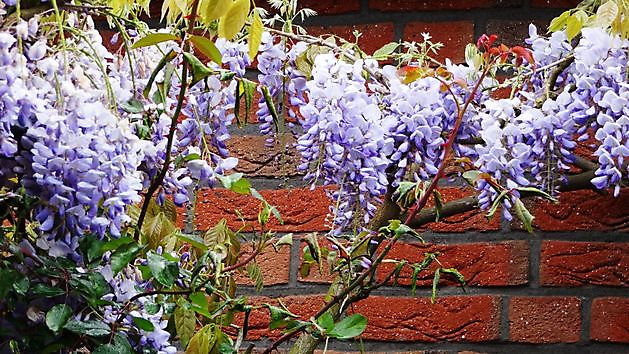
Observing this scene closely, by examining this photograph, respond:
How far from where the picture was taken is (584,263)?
122 cm

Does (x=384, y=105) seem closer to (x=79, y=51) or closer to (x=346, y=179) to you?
(x=346, y=179)

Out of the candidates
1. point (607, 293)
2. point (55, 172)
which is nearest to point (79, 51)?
point (55, 172)

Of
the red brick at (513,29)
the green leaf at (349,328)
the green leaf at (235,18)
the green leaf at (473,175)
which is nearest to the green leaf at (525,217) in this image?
the green leaf at (473,175)

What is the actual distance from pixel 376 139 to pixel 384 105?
0.07m

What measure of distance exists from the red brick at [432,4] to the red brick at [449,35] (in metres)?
0.02

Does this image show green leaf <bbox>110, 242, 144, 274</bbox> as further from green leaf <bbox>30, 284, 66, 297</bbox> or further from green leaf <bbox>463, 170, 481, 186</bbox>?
green leaf <bbox>463, 170, 481, 186</bbox>

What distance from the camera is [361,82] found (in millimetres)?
877

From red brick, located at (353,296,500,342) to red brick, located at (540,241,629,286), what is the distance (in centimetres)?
7

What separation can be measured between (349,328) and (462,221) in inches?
17.6

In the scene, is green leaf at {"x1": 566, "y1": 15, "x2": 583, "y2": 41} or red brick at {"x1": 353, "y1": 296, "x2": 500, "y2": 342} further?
red brick at {"x1": 353, "y1": 296, "x2": 500, "y2": 342}

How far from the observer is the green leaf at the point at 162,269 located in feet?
2.43

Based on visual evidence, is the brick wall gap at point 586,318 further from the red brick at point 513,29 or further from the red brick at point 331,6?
the red brick at point 331,6

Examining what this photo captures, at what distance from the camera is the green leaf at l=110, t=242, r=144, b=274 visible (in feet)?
2.35

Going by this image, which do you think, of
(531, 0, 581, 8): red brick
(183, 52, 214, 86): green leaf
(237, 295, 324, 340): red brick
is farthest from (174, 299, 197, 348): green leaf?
(531, 0, 581, 8): red brick
